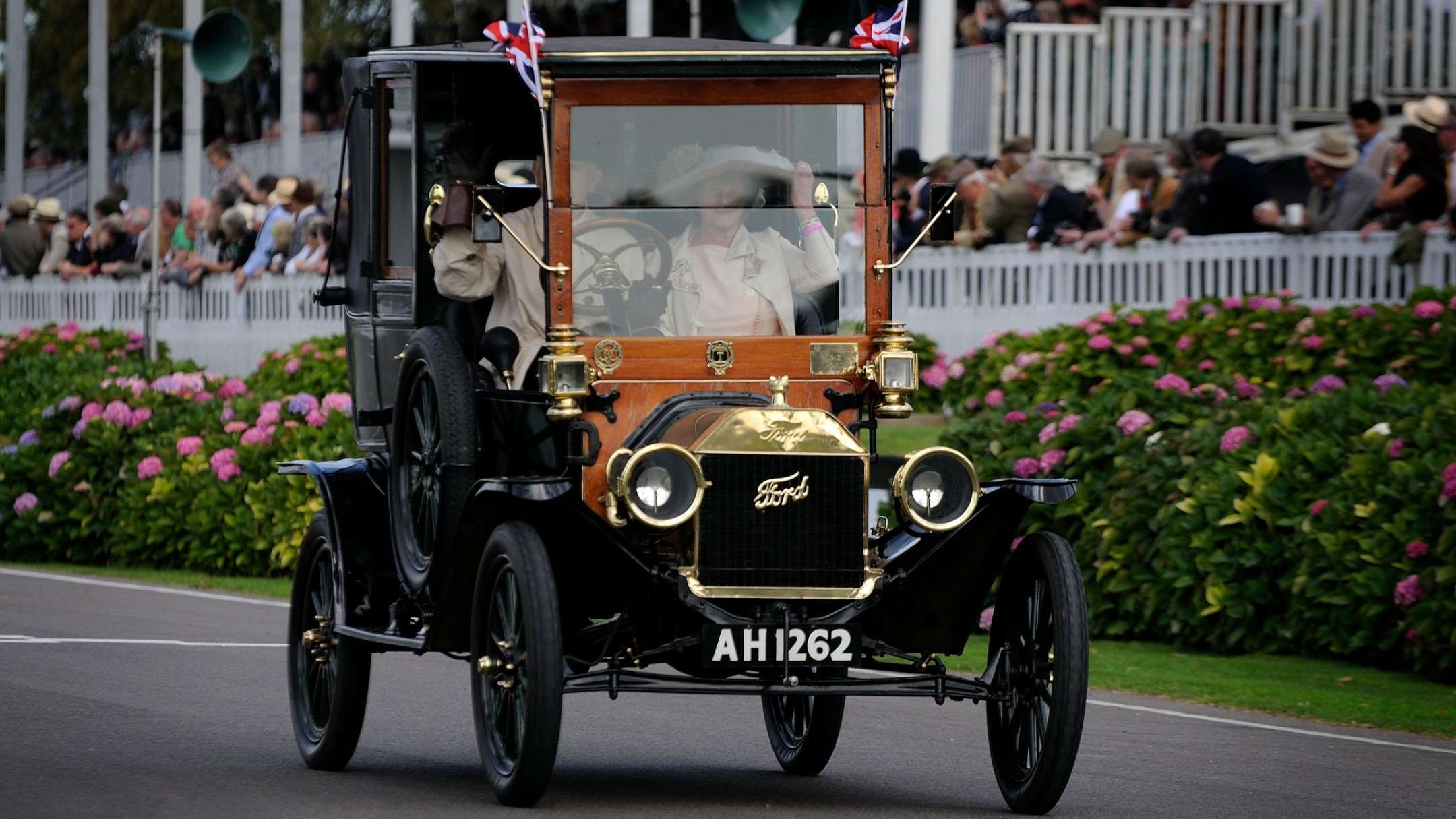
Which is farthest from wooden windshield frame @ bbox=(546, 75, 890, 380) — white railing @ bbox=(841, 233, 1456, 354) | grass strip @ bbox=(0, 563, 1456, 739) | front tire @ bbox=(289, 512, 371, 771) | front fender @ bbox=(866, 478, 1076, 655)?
white railing @ bbox=(841, 233, 1456, 354)

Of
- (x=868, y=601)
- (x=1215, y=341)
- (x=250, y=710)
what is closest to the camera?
(x=868, y=601)

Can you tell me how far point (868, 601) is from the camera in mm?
8203

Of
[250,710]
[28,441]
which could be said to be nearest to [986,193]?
[28,441]

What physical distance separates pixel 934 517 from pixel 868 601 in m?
0.33

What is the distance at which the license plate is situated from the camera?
7.95 metres

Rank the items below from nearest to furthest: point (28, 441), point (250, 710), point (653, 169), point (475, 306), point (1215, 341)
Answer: point (653, 169) → point (475, 306) → point (250, 710) → point (1215, 341) → point (28, 441)

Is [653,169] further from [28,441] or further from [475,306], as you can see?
[28,441]

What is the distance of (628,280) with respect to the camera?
8727 millimetres

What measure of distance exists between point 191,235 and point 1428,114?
14.9m

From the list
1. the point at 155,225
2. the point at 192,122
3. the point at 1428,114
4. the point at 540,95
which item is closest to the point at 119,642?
the point at 540,95

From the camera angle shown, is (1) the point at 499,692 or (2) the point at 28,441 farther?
(2) the point at 28,441

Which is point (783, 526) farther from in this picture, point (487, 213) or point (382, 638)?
point (382, 638)

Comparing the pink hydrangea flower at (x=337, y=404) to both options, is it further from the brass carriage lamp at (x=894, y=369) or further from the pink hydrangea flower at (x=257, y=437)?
the brass carriage lamp at (x=894, y=369)

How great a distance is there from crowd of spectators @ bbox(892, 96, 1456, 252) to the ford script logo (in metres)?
8.99
